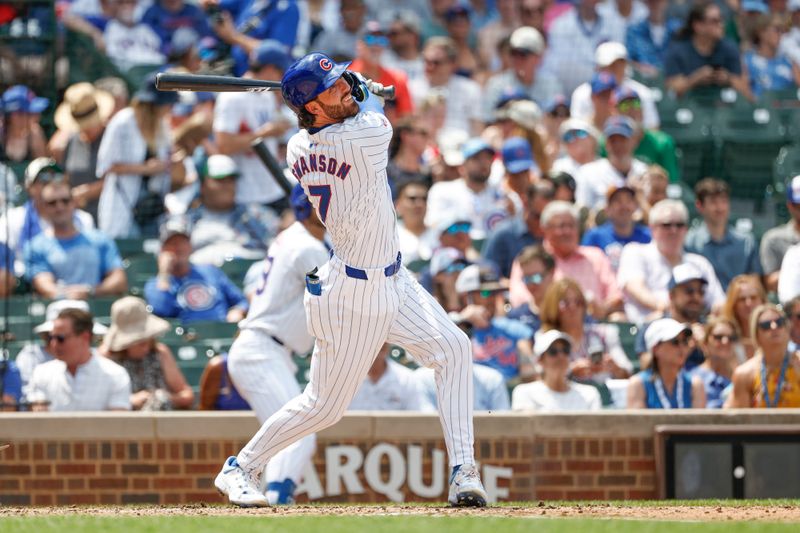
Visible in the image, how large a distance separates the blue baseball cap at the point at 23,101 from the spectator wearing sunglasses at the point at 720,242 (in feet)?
14.5

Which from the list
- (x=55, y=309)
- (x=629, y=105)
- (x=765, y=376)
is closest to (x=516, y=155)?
(x=629, y=105)

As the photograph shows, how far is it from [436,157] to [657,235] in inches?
92.0

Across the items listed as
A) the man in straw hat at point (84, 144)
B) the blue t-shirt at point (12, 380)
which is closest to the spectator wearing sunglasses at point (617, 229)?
the man in straw hat at point (84, 144)

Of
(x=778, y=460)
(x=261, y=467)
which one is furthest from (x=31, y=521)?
(x=778, y=460)

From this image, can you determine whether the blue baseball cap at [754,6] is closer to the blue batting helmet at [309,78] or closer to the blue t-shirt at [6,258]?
the blue t-shirt at [6,258]

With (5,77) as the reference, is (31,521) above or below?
below

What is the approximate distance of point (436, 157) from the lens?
11.9 meters

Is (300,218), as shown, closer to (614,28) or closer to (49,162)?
(49,162)

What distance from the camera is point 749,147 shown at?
12516mm

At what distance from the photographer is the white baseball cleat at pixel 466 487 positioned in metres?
6.30

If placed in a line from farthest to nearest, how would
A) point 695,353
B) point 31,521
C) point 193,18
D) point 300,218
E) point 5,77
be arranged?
1. point 193,18
2. point 5,77
3. point 695,353
4. point 300,218
5. point 31,521

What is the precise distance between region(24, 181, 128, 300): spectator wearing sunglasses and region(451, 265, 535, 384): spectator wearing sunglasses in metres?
2.30

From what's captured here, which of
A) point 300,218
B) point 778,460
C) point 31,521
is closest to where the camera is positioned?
point 31,521

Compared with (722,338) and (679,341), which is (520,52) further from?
(679,341)
